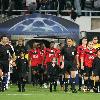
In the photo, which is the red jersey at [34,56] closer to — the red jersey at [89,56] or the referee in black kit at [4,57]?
the red jersey at [89,56]

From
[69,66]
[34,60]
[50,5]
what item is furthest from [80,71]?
[50,5]

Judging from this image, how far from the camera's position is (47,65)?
21609mm

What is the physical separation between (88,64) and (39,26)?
5.36m

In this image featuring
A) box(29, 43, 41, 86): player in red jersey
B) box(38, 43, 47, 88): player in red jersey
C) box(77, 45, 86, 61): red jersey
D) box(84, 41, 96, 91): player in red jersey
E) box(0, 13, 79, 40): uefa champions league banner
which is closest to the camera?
box(84, 41, 96, 91): player in red jersey

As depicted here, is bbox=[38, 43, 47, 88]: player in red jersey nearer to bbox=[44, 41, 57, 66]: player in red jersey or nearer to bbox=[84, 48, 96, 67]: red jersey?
bbox=[44, 41, 57, 66]: player in red jersey

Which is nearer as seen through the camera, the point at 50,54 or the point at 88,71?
the point at 88,71

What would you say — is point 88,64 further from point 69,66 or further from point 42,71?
point 42,71

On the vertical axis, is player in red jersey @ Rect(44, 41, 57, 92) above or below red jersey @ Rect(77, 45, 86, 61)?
below

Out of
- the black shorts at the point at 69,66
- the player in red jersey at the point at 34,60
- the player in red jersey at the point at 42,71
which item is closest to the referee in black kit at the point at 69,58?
the black shorts at the point at 69,66

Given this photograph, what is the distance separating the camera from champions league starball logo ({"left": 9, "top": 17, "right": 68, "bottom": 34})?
2580 cm

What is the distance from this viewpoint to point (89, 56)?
21.4 m

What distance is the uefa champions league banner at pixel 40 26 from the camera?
84.3 ft

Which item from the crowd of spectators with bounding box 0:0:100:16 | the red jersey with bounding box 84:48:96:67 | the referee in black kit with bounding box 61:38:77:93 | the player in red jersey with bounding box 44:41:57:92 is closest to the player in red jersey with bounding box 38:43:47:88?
the player in red jersey with bounding box 44:41:57:92

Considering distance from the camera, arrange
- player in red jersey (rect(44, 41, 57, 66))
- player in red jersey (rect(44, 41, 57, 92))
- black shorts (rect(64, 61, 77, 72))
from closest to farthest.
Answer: black shorts (rect(64, 61, 77, 72)) < player in red jersey (rect(44, 41, 57, 92)) < player in red jersey (rect(44, 41, 57, 66))
